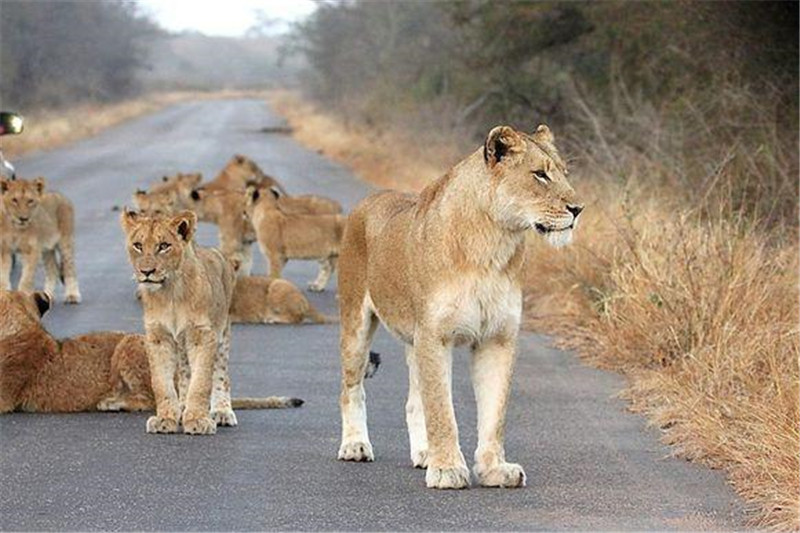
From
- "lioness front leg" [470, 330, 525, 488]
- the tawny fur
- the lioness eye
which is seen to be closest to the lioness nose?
the lioness eye

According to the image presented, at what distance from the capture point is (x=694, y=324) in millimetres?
10578

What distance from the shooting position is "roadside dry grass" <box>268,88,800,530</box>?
7.84 m

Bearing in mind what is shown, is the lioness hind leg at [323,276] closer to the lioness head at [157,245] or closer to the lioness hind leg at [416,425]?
the lioness head at [157,245]

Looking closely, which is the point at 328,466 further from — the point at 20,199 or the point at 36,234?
the point at 36,234

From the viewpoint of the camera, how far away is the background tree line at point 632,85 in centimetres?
1725

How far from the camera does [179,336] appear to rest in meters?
9.02

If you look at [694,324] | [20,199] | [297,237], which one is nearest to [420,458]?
[694,324]

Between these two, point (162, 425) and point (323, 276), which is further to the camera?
point (323, 276)

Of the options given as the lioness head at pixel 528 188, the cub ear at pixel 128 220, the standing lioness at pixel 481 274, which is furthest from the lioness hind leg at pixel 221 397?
the lioness head at pixel 528 188

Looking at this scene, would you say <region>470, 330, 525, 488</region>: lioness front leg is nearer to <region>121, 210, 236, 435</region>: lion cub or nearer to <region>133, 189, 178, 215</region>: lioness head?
<region>121, 210, 236, 435</region>: lion cub

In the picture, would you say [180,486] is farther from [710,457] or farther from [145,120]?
[145,120]

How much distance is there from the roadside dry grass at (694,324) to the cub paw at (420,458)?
4.08 feet

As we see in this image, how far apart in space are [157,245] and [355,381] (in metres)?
1.48

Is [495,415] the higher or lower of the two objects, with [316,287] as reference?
higher
